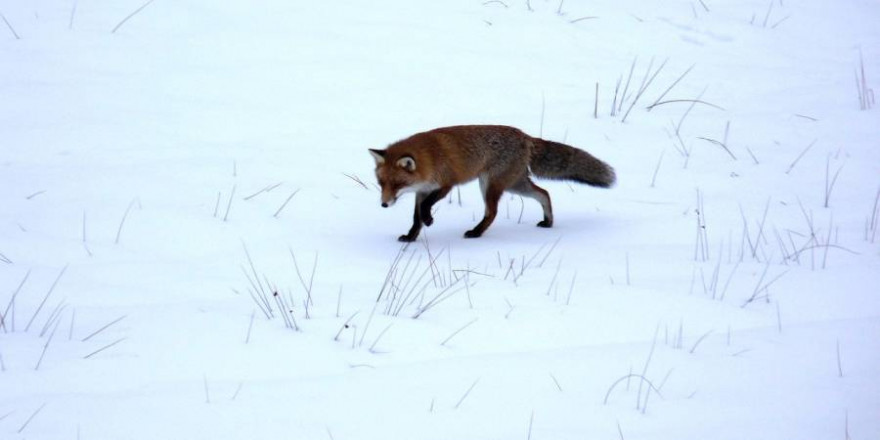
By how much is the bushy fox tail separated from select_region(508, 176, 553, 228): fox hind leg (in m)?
0.18

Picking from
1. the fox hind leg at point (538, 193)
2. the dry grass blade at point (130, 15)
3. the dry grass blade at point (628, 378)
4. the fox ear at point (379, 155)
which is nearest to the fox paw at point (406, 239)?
the fox ear at point (379, 155)

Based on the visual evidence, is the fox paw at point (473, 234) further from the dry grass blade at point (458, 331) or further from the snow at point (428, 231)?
the dry grass blade at point (458, 331)

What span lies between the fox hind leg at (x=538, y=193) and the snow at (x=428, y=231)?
0.11m

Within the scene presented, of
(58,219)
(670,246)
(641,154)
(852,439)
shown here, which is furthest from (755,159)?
(58,219)

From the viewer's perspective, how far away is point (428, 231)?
23.8ft

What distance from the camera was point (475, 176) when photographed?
23.9ft

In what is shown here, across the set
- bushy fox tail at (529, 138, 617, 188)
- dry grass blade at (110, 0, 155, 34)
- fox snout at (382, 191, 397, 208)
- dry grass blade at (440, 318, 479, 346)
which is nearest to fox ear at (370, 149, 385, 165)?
fox snout at (382, 191, 397, 208)

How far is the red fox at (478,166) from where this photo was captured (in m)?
6.83

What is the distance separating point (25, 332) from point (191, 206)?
7.90ft

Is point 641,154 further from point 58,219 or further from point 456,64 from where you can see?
point 58,219

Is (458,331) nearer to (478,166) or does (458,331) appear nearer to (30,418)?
(30,418)

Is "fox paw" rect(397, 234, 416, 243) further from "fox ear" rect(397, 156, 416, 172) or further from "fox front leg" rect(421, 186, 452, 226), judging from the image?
"fox ear" rect(397, 156, 416, 172)

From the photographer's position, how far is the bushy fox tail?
732cm

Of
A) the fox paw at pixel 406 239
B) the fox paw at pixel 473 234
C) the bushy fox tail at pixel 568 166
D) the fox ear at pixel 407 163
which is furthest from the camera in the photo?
the bushy fox tail at pixel 568 166
